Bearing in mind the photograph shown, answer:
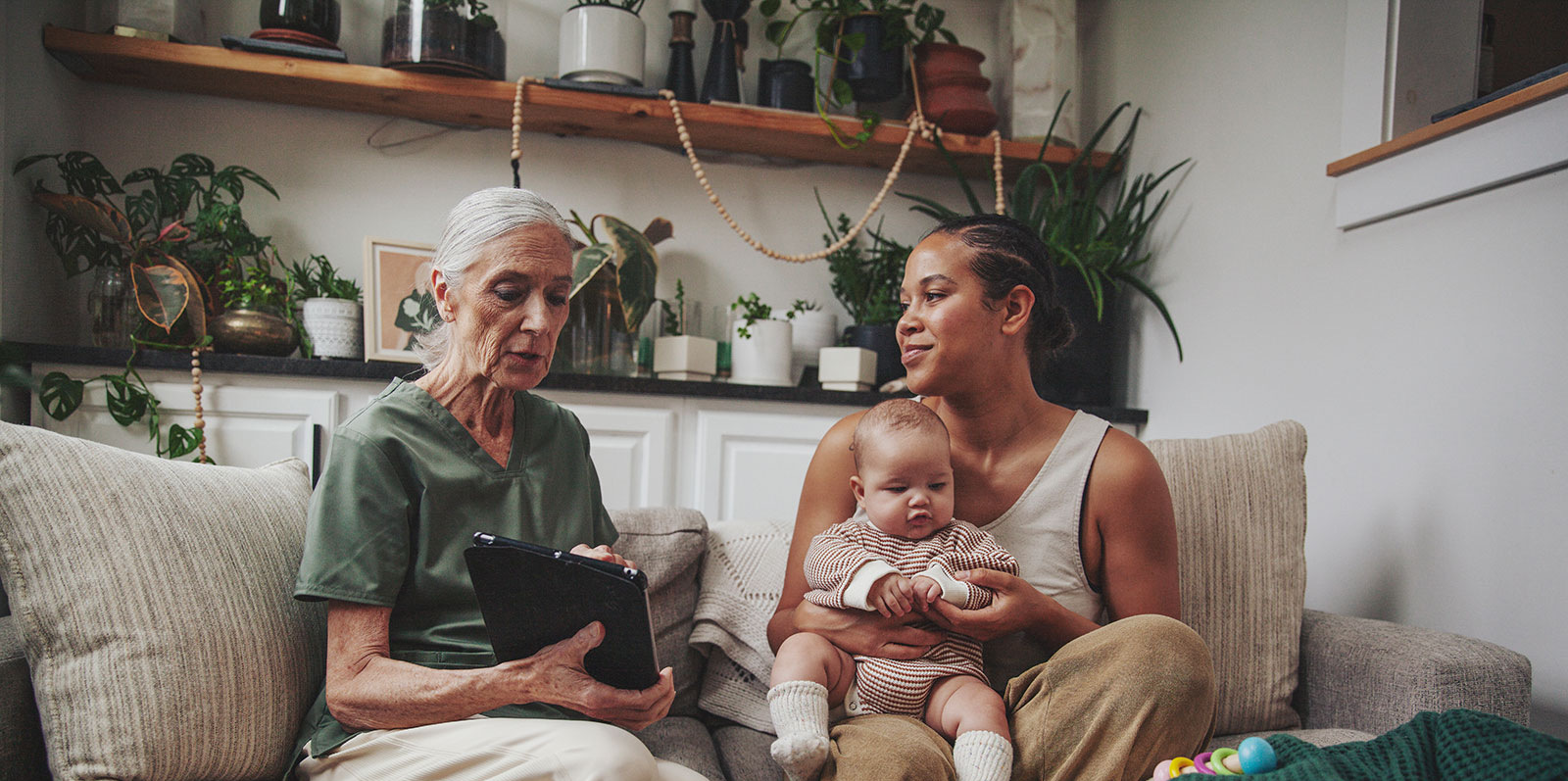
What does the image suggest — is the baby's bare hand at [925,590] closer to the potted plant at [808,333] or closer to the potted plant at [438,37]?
the potted plant at [808,333]

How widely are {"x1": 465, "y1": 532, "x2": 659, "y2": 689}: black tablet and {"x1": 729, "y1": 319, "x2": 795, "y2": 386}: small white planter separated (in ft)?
5.62

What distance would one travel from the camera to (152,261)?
2393mm

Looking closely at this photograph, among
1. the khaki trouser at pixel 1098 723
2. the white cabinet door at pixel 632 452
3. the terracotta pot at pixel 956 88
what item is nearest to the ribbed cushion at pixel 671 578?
the khaki trouser at pixel 1098 723

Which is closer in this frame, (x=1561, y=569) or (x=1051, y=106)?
(x=1561, y=569)

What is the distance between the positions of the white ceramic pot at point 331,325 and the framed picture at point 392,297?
0.18 feet

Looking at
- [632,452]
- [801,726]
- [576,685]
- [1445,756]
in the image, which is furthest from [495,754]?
[632,452]

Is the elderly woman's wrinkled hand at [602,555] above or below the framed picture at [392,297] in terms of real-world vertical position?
below

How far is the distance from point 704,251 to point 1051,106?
124 centimetres

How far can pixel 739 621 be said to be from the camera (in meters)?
1.65

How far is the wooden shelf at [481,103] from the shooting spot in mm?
2457

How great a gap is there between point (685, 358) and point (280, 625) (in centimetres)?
162

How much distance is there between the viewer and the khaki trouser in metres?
1.14

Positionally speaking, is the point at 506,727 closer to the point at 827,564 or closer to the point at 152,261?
the point at 827,564

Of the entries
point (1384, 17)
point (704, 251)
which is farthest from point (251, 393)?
point (1384, 17)
